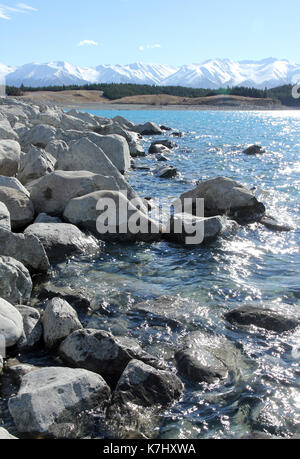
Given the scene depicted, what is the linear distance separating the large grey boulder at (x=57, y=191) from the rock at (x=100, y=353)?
5943 millimetres

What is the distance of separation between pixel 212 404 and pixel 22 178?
34.7 feet

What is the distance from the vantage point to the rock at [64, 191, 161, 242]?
11.1m

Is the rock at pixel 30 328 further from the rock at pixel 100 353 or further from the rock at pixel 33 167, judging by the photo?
the rock at pixel 33 167

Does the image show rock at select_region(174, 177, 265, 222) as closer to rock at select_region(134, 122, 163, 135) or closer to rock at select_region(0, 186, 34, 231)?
rock at select_region(0, 186, 34, 231)

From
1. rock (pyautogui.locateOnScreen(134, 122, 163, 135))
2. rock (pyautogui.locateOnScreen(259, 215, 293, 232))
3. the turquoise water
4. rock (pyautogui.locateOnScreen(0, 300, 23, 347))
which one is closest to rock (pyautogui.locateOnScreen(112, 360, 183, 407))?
the turquoise water

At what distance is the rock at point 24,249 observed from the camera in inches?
338

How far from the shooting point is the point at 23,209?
11141 millimetres

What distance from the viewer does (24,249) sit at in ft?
28.6

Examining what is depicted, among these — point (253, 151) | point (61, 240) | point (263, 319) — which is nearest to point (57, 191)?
point (61, 240)

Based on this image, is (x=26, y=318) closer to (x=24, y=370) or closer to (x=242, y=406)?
(x=24, y=370)

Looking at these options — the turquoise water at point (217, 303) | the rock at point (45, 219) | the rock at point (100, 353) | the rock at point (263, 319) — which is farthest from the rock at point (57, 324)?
the rock at point (45, 219)

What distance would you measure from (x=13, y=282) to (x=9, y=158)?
7.35 meters

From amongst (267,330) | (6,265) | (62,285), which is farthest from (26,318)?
(267,330)

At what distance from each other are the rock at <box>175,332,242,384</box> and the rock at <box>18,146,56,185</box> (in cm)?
887
